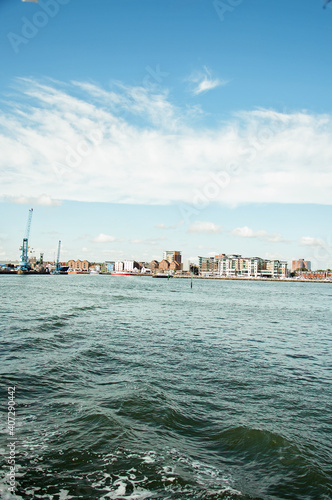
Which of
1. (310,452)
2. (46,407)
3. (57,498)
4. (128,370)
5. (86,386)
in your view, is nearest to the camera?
(57,498)

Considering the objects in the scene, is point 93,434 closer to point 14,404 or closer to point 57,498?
point 57,498

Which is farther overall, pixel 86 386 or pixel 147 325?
pixel 147 325

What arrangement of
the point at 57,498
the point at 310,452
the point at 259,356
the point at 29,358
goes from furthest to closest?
the point at 259,356 → the point at 29,358 → the point at 310,452 → the point at 57,498

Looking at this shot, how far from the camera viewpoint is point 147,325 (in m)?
23.6

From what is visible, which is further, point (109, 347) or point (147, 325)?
point (147, 325)

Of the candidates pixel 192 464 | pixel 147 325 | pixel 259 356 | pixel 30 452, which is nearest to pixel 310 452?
pixel 192 464

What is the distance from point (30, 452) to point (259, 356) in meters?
11.4

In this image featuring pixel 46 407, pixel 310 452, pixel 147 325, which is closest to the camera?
pixel 310 452

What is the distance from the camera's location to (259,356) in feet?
50.3

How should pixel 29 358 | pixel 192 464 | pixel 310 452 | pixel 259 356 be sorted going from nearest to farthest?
pixel 192 464, pixel 310 452, pixel 29 358, pixel 259 356

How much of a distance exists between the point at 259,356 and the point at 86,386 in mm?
8539

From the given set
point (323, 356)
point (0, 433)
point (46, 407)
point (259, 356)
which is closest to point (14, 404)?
point (46, 407)

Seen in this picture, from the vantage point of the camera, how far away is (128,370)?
12273 mm

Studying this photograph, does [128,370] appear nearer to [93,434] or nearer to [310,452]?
[93,434]
